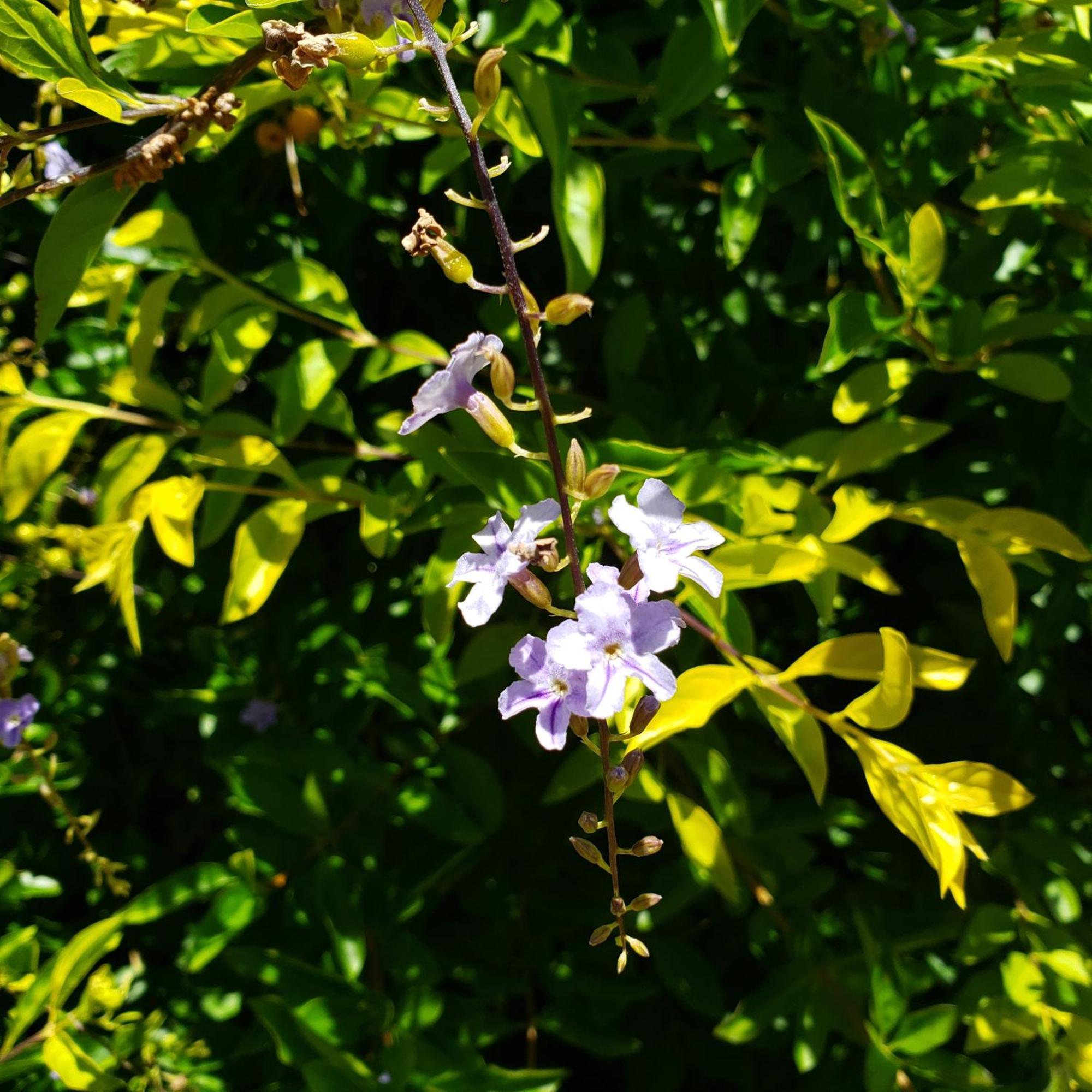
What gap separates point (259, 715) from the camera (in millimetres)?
1451

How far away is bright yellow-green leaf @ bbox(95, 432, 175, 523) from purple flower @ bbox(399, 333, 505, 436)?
53cm

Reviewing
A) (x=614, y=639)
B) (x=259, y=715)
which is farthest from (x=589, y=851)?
(x=259, y=715)

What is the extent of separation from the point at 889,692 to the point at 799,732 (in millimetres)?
101

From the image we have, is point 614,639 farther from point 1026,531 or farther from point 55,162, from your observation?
point 55,162

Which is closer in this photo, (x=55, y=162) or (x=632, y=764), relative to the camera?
(x=632, y=764)

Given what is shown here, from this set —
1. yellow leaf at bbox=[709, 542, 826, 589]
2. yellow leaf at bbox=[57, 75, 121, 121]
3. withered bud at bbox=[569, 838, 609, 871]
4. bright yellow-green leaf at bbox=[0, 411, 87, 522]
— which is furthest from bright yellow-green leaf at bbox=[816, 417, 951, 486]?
bright yellow-green leaf at bbox=[0, 411, 87, 522]

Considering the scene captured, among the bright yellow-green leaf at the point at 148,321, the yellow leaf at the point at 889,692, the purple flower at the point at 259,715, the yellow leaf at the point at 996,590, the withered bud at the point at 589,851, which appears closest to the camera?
the withered bud at the point at 589,851

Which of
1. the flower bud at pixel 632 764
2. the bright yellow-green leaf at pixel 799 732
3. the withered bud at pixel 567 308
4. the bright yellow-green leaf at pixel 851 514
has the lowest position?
the bright yellow-green leaf at pixel 799 732

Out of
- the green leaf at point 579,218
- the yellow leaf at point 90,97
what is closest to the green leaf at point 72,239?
the yellow leaf at point 90,97

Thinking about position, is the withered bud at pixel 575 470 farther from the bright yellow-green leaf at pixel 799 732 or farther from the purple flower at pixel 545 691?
the bright yellow-green leaf at pixel 799 732

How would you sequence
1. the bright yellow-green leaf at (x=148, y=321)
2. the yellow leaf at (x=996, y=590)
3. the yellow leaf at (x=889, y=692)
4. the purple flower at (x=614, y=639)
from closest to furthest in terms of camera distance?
the purple flower at (x=614, y=639)
the yellow leaf at (x=889, y=692)
the yellow leaf at (x=996, y=590)
the bright yellow-green leaf at (x=148, y=321)

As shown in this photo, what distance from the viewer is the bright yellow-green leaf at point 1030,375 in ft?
3.18

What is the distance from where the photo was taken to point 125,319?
136 centimetres

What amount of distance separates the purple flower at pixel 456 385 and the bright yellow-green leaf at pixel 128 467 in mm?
529
